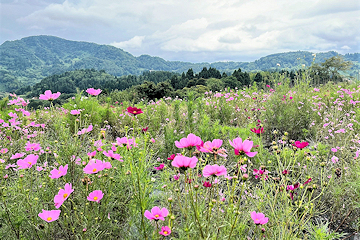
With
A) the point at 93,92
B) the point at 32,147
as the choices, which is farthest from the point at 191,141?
the point at 32,147

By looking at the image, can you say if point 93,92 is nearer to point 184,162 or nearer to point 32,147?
point 32,147

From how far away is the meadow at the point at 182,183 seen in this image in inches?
48.0

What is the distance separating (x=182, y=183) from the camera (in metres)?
2.46

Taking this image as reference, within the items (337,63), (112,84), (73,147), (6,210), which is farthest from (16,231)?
(112,84)

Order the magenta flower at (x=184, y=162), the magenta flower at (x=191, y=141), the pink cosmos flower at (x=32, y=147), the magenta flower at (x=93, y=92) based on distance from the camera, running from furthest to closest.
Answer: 1. the magenta flower at (x=93, y=92)
2. the pink cosmos flower at (x=32, y=147)
3. the magenta flower at (x=191, y=141)
4. the magenta flower at (x=184, y=162)

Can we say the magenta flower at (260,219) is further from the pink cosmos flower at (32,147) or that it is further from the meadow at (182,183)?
the pink cosmos flower at (32,147)

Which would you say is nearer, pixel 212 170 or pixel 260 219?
pixel 212 170

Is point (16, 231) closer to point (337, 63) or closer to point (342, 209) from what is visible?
point (342, 209)

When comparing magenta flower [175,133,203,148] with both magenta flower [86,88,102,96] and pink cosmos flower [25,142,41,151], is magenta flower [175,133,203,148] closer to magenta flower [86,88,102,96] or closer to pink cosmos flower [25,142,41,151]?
magenta flower [86,88,102,96]

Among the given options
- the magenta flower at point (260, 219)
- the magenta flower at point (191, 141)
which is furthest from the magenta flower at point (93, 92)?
the magenta flower at point (260, 219)

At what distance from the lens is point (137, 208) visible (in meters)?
1.40

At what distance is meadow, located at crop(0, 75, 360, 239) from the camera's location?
1.22 m

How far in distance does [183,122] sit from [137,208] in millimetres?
3132

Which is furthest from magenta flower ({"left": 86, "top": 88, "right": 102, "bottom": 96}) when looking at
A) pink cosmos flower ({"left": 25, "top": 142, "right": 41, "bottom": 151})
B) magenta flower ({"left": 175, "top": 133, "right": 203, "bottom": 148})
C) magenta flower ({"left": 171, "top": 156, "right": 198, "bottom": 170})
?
magenta flower ({"left": 171, "top": 156, "right": 198, "bottom": 170})
